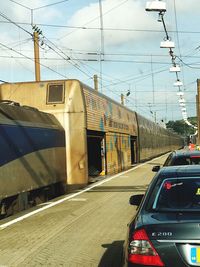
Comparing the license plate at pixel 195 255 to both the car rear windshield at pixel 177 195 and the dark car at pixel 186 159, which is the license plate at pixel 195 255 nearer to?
the car rear windshield at pixel 177 195

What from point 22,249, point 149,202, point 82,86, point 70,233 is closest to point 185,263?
point 149,202

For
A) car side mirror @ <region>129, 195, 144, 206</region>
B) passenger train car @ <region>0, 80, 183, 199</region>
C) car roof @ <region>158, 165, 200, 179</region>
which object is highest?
passenger train car @ <region>0, 80, 183, 199</region>

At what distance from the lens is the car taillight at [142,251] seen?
14.5ft

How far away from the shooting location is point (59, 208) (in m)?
13.7

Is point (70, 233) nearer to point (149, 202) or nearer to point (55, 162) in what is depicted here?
point (149, 202)

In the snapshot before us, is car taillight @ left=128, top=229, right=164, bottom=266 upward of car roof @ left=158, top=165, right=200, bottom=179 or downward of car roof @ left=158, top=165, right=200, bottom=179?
downward

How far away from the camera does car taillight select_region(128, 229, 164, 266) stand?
4418 mm

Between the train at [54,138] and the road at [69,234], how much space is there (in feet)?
3.37

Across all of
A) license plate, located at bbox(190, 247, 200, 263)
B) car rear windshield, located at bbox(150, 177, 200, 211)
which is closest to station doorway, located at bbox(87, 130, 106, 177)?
car rear windshield, located at bbox(150, 177, 200, 211)

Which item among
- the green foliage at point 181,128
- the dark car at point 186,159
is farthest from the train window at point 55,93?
the green foliage at point 181,128

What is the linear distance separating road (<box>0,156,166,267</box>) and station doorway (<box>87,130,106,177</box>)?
8.97 metres

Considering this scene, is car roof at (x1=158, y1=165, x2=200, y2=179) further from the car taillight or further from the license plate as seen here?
the license plate

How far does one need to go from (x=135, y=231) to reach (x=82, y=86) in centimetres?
1592

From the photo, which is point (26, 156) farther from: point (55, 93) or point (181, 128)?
point (181, 128)
